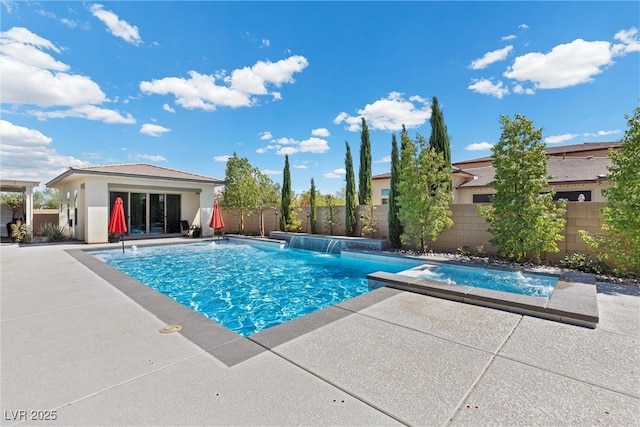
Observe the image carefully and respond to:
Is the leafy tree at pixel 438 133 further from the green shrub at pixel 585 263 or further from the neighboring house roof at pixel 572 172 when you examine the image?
the green shrub at pixel 585 263

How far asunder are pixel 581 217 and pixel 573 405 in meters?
7.89

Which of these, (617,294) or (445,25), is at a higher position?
(445,25)

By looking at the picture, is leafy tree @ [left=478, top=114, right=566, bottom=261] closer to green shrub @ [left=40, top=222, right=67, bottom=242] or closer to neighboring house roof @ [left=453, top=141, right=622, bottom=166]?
green shrub @ [left=40, top=222, right=67, bottom=242]

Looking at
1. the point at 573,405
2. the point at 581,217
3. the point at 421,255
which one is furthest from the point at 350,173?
the point at 573,405

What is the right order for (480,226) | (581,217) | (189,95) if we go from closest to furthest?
(581,217) → (480,226) → (189,95)

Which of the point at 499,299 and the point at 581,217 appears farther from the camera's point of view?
the point at 581,217

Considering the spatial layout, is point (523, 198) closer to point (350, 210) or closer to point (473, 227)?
point (473, 227)

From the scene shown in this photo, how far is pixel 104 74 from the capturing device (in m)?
12.9

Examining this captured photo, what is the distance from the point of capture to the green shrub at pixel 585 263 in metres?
7.19

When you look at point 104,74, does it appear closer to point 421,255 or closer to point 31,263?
point 31,263

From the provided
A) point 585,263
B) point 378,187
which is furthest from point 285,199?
point 585,263

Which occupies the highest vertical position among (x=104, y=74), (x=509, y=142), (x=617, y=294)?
(x=104, y=74)

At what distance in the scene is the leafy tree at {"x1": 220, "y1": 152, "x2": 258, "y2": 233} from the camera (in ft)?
54.9

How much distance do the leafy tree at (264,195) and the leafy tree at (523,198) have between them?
1195 cm
